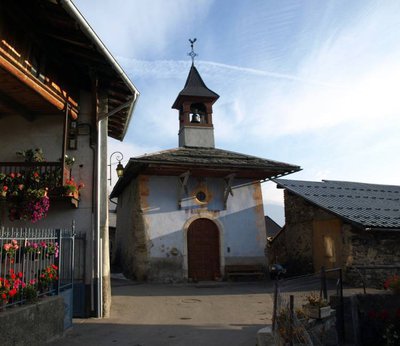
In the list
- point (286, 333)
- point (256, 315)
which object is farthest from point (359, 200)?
point (286, 333)

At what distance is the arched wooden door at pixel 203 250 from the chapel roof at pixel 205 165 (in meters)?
2.12

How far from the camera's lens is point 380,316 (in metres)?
9.41

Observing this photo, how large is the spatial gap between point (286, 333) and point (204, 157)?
37.2ft

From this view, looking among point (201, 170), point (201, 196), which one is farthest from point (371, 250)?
point (201, 170)

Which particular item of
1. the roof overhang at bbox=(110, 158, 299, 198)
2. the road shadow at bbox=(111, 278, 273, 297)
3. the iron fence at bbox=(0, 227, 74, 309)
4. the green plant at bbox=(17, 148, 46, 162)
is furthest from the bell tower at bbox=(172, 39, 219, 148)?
the iron fence at bbox=(0, 227, 74, 309)

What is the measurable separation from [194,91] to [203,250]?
25.5 ft

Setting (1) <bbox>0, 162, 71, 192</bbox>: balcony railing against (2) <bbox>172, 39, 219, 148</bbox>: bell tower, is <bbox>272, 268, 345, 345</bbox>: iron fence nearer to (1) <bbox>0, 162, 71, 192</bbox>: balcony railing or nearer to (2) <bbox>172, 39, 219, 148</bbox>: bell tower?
(1) <bbox>0, 162, 71, 192</bbox>: balcony railing

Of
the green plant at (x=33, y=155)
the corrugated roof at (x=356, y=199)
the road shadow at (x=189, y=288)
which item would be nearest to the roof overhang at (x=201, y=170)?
the corrugated roof at (x=356, y=199)

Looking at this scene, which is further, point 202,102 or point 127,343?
point 202,102

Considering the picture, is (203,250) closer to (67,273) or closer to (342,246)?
(342,246)

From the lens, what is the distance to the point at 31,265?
7.04 meters

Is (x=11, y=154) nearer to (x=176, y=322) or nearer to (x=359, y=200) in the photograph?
(x=176, y=322)

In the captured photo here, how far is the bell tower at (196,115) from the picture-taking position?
62.3ft

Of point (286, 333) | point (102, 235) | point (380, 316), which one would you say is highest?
point (102, 235)
